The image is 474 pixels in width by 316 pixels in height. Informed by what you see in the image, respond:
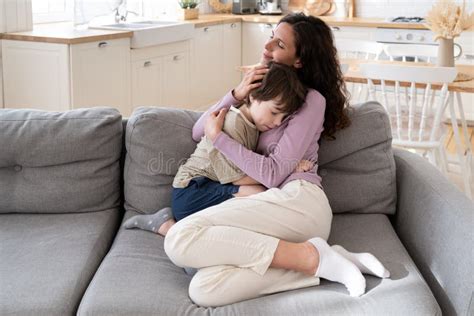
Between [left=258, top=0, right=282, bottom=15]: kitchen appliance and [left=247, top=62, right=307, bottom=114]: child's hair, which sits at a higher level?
[left=258, top=0, right=282, bottom=15]: kitchen appliance

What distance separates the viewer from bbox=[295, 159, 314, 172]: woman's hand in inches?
89.8

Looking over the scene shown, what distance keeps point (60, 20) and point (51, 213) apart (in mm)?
3197

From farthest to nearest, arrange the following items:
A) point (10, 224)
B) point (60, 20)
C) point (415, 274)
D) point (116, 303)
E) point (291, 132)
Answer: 1. point (60, 20)
2. point (10, 224)
3. point (291, 132)
4. point (415, 274)
5. point (116, 303)

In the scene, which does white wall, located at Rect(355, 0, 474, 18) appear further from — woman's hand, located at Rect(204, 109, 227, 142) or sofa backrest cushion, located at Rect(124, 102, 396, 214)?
woman's hand, located at Rect(204, 109, 227, 142)

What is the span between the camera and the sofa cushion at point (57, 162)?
247cm

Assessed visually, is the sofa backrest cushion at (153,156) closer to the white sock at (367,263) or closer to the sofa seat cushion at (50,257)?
the sofa seat cushion at (50,257)

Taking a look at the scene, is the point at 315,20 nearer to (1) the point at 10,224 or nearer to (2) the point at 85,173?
(2) the point at 85,173

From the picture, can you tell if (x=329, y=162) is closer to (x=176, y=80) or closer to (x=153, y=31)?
(x=153, y=31)

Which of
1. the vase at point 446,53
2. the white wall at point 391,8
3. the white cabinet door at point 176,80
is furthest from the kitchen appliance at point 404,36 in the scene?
the vase at point 446,53

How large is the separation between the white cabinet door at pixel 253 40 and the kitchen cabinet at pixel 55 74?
225cm

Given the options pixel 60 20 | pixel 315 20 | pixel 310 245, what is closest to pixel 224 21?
pixel 60 20

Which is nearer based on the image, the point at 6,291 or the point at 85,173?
the point at 6,291

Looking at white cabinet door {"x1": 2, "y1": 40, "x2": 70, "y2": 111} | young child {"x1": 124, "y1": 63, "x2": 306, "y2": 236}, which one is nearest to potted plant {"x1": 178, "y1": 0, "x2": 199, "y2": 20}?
white cabinet door {"x1": 2, "y1": 40, "x2": 70, "y2": 111}

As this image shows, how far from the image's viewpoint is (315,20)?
2.44 meters
